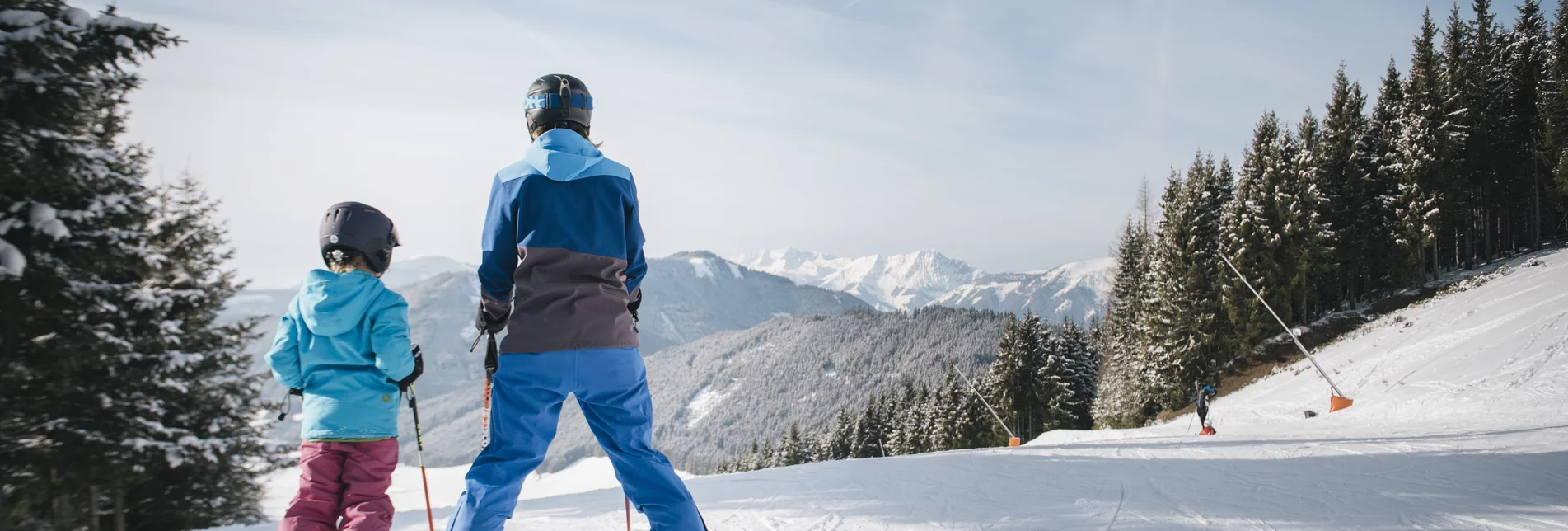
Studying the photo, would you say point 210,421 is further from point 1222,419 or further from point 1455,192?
point 1455,192

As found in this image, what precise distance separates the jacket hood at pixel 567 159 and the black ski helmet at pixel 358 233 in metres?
1.46

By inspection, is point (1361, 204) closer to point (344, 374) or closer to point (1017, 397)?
point (1017, 397)

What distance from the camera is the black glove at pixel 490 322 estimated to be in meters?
3.29

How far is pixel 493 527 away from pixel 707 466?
6842 inches

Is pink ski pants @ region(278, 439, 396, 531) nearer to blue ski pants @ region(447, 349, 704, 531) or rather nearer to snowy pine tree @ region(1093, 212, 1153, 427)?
blue ski pants @ region(447, 349, 704, 531)

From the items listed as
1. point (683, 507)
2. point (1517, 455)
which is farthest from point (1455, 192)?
point (683, 507)

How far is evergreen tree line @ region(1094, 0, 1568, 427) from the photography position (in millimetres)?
35750

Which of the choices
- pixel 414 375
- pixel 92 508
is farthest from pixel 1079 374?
pixel 414 375

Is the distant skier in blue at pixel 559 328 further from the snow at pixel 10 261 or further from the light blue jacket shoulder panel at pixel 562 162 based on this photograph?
the snow at pixel 10 261

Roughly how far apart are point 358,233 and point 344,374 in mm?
794

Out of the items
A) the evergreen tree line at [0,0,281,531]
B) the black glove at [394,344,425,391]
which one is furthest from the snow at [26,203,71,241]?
the black glove at [394,344,425,391]

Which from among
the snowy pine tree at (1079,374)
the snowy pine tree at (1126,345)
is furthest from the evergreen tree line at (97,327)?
the snowy pine tree at (1079,374)

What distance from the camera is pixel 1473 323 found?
24.2 m

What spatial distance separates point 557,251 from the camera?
3238 millimetres
